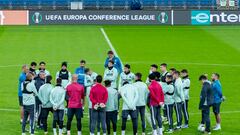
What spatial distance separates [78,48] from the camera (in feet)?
142

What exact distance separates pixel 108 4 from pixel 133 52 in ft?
72.1

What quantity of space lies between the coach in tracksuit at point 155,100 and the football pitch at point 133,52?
3.64ft

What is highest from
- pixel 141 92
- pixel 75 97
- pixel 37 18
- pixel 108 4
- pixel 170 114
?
pixel 108 4

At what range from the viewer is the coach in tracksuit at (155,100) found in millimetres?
21000

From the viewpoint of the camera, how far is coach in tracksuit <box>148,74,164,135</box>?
2100cm

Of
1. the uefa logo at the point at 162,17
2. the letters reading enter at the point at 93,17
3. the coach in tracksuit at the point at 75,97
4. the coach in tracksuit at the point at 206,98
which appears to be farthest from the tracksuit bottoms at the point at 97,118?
the uefa logo at the point at 162,17

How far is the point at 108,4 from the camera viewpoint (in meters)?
63.2

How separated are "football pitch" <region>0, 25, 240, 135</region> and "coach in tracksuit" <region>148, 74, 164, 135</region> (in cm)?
111

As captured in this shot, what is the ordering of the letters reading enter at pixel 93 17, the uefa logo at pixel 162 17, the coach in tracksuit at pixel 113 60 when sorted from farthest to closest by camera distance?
the uefa logo at pixel 162 17, the letters reading enter at pixel 93 17, the coach in tracksuit at pixel 113 60

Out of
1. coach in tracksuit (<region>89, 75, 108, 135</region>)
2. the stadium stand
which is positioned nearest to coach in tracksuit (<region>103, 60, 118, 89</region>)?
coach in tracksuit (<region>89, 75, 108, 135</region>)

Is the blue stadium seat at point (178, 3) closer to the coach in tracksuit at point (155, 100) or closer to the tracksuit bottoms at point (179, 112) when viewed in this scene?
the tracksuit bottoms at point (179, 112)

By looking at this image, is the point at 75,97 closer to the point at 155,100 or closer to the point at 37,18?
the point at 155,100

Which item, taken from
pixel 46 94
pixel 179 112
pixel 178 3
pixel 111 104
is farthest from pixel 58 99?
pixel 178 3

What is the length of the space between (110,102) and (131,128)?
2235mm
